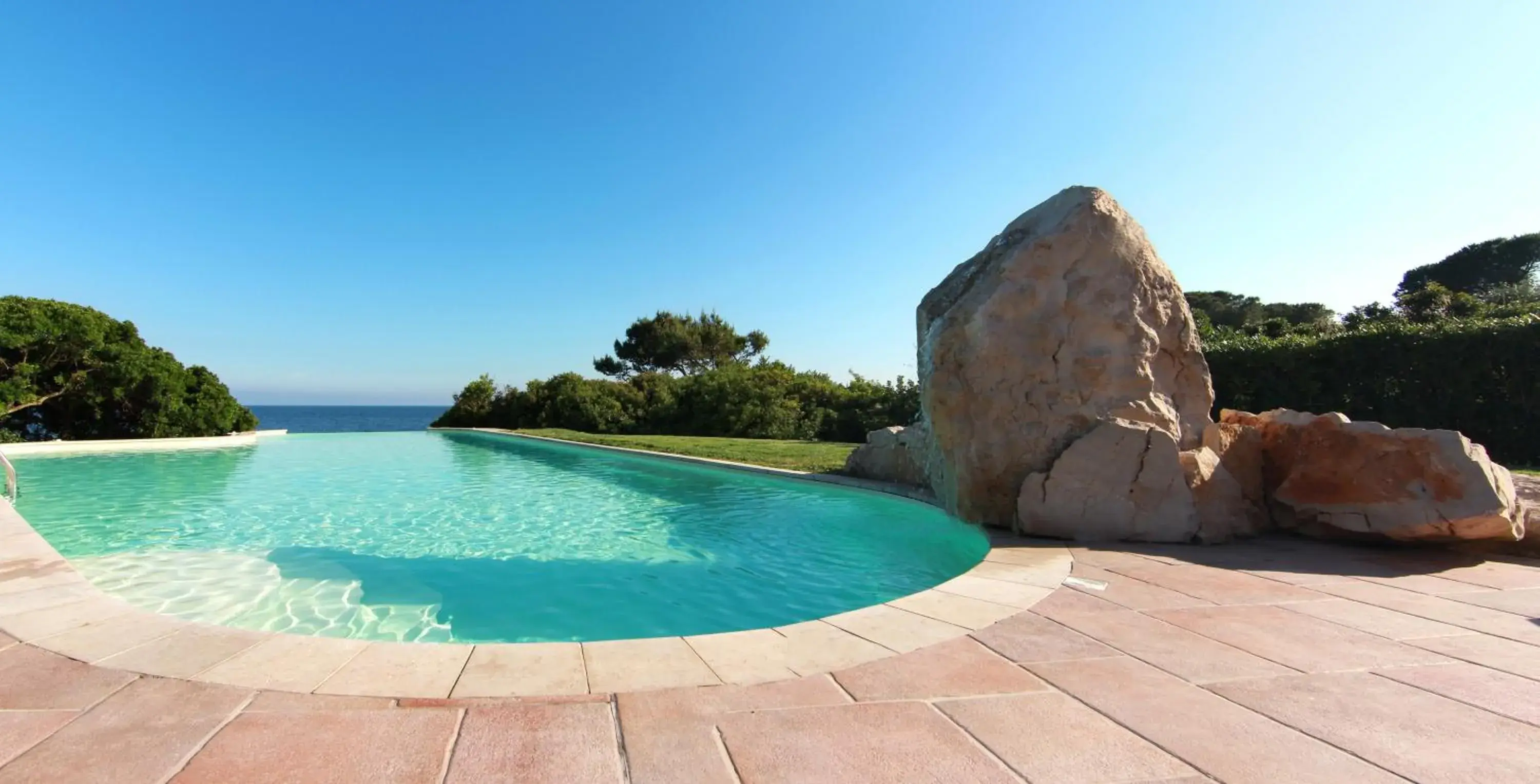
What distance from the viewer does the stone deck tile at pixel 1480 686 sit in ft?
6.89

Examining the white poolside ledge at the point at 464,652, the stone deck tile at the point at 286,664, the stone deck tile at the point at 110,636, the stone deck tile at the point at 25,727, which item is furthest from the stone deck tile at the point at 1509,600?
the stone deck tile at the point at 110,636

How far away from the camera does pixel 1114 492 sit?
4.93m

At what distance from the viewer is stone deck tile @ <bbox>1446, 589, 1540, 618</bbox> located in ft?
10.4

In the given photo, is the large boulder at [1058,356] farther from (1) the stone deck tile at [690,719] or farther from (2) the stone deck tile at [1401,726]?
(1) the stone deck tile at [690,719]

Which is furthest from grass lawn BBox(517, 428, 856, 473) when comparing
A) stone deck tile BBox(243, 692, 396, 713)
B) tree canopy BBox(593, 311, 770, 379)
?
tree canopy BBox(593, 311, 770, 379)

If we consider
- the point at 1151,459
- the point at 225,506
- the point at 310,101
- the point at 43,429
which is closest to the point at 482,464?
the point at 225,506

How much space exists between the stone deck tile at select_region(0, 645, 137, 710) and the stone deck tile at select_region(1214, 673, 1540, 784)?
409 centimetres

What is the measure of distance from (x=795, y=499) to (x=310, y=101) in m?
13.6

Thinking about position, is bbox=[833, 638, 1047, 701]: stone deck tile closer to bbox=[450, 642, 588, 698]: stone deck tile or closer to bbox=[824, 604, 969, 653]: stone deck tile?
bbox=[824, 604, 969, 653]: stone deck tile

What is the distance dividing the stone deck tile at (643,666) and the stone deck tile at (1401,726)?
6.59 feet

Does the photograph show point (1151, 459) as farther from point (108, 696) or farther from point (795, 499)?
point (108, 696)

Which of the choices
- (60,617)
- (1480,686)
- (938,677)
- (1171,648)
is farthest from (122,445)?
(1480,686)

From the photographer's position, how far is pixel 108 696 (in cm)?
209

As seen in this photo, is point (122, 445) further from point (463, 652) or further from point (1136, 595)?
point (1136, 595)
